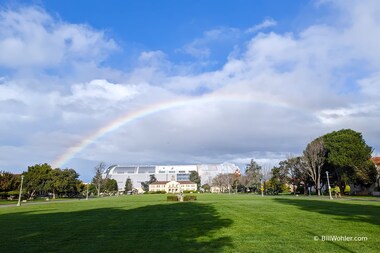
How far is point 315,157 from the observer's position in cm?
6694

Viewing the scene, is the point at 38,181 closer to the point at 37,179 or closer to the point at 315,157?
the point at 37,179

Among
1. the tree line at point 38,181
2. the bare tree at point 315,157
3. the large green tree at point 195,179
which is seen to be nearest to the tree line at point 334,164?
the bare tree at point 315,157

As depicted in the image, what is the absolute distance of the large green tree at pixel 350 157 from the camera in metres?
58.2

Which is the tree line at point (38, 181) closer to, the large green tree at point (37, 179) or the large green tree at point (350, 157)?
the large green tree at point (37, 179)

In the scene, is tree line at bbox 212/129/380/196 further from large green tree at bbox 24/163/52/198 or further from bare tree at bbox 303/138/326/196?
large green tree at bbox 24/163/52/198

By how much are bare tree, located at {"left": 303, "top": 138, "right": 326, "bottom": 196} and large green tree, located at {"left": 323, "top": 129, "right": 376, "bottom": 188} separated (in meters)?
1.54

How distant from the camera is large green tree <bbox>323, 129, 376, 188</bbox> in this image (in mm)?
58250

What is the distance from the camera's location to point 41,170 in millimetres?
82562

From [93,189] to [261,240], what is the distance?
403ft

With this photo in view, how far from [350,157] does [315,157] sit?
26.0 ft

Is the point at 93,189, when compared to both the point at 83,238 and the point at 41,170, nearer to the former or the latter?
the point at 41,170

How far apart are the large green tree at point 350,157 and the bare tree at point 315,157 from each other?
1541 mm

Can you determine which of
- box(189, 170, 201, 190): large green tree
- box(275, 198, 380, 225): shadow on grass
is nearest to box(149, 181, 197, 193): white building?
box(189, 170, 201, 190): large green tree

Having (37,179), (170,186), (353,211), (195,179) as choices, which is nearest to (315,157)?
(353,211)
